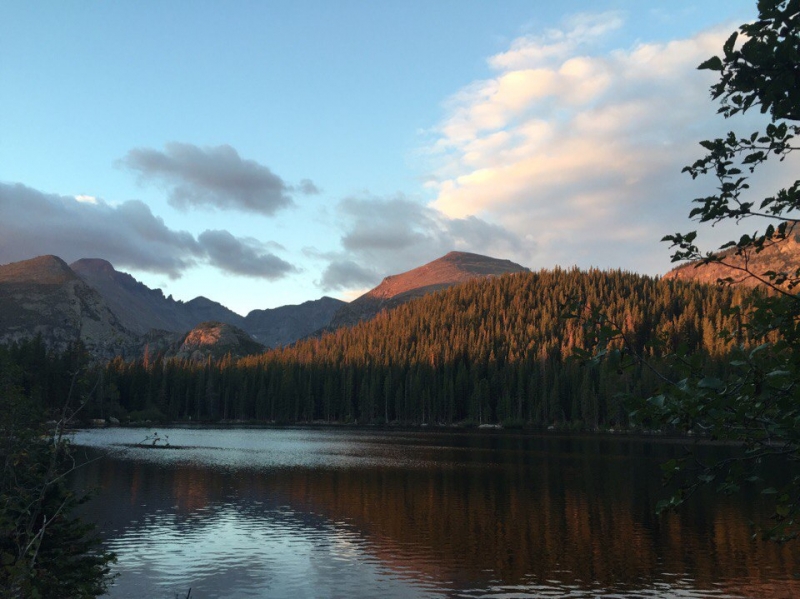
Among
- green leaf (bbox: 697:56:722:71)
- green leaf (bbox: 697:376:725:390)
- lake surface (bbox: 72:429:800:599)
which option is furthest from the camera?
lake surface (bbox: 72:429:800:599)

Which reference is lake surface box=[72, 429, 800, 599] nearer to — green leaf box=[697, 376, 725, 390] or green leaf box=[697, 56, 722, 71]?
green leaf box=[697, 376, 725, 390]

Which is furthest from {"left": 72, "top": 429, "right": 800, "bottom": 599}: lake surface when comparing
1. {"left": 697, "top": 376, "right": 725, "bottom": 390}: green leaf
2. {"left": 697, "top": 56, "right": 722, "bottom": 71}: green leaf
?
{"left": 697, "top": 56, "right": 722, "bottom": 71}: green leaf

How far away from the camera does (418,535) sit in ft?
134

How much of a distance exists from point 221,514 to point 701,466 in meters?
44.9

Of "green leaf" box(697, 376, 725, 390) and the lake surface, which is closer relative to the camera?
"green leaf" box(697, 376, 725, 390)

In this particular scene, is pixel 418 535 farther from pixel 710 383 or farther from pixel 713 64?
pixel 713 64

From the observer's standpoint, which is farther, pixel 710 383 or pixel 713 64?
pixel 713 64

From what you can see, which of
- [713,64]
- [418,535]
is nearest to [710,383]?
[713,64]

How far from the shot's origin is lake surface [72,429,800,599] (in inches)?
1206

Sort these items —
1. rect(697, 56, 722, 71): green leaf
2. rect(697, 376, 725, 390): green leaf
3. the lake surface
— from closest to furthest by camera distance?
rect(697, 376, 725, 390): green leaf → rect(697, 56, 722, 71): green leaf → the lake surface

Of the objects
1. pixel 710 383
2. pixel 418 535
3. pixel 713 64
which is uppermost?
pixel 713 64

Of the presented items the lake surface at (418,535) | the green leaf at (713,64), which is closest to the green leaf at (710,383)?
the green leaf at (713,64)

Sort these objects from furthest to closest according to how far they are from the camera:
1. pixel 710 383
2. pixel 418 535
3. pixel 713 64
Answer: pixel 418 535, pixel 713 64, pixel 710 383

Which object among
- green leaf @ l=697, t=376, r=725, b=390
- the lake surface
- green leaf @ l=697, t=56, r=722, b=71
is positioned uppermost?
green leaf @ l=697, t=56, r=722, b=71
